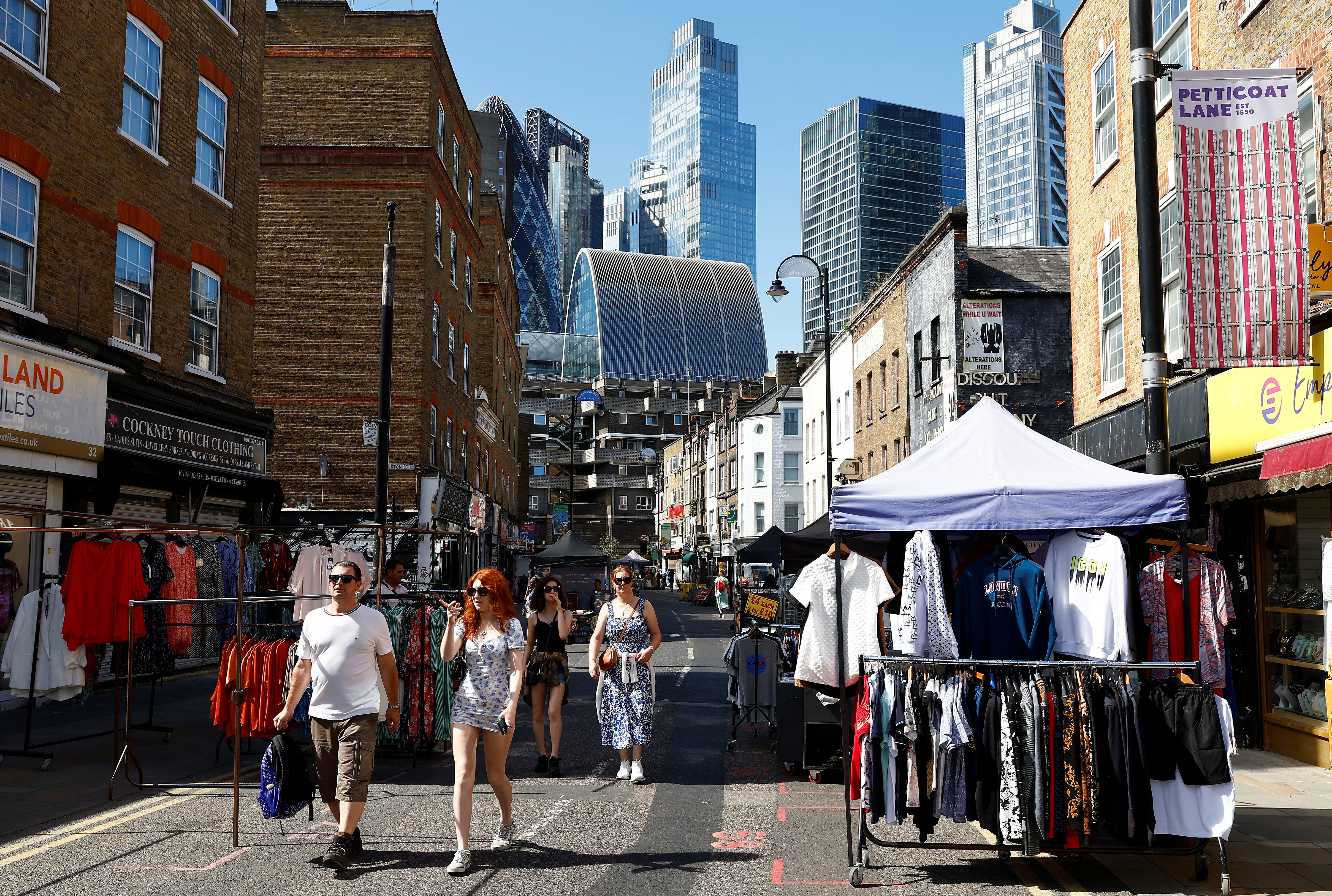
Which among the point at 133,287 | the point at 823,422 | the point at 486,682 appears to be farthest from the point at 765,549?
the point at 823,422

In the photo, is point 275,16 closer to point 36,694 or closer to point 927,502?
point 36,694

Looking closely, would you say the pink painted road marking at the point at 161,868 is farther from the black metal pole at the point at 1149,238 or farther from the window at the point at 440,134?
the window at the point at 440,134

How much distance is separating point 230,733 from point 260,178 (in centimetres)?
2116

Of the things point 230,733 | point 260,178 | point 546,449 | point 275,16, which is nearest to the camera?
point 230,733

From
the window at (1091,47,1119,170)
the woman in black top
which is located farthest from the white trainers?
the window at (1091,47,1119,170)

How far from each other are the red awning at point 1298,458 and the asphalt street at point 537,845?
159 inches

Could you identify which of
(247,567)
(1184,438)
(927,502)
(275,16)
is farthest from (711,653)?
(275,16)

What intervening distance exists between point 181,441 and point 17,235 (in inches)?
176

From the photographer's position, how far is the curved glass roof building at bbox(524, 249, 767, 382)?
491ft

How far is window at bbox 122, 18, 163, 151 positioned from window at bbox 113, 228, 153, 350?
5.51 ft

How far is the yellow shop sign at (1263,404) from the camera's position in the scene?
9.48 m

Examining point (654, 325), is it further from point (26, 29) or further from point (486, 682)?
point (486, 682)

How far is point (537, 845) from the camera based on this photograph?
7172mm

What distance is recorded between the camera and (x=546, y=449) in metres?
124
